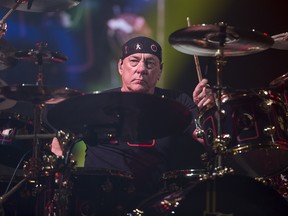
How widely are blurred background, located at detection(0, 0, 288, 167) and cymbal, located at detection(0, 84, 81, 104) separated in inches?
61.4

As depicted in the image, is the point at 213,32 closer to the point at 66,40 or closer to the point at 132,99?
the point at 132,99

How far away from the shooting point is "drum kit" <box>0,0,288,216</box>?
2537 mm

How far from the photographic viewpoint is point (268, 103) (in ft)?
9.68

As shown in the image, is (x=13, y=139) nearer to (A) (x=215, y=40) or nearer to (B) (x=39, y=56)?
(B) (x=39, y=56)

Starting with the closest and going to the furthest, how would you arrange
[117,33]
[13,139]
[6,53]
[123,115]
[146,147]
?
[123,115], [13,139], [6,53], [146,147], [117,33]

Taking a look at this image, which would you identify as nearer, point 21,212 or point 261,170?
point 21,212

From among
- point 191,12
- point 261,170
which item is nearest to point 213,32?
point 261,170

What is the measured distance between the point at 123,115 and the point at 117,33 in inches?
73.4

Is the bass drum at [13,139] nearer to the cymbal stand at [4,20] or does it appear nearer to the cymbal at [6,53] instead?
the cymbal at [6,53]

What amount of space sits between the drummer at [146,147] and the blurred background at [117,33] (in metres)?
0.47

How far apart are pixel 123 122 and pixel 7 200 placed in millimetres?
808

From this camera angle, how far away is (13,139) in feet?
9.84

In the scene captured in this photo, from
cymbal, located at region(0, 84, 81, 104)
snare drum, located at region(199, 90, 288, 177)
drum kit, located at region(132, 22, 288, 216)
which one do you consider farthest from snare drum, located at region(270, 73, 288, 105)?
cymbal, located at region(0, 84, 81, 104)

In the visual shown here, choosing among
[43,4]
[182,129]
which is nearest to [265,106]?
[182,129]
